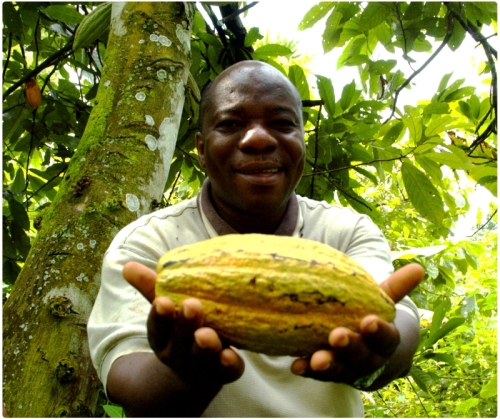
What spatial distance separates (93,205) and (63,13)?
1178mm

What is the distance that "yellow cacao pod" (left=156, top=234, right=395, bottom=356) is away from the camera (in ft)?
2.72

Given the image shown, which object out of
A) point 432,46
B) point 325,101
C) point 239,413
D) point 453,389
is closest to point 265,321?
point 239,413

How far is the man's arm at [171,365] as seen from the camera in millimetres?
788

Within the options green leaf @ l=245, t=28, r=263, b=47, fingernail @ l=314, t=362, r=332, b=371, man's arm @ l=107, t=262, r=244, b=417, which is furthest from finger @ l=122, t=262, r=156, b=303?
green leaf @ l=245, t=28, r=263, b=47

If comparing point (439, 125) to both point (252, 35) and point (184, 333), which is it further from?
point (184, 333)

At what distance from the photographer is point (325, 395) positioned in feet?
4.04

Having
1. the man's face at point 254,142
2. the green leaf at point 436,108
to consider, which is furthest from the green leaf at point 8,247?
the green leaf at point 436,108

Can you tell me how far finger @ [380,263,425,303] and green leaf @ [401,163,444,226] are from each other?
124 cm

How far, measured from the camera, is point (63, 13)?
2152 mm

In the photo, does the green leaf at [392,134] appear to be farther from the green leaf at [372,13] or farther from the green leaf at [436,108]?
the green leaf at [372,13]

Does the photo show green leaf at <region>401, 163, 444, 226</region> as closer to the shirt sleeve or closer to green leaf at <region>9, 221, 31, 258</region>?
the shirt sleeve

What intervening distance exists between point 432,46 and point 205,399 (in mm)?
2420

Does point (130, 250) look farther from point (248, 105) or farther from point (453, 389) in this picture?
point (453, 389)

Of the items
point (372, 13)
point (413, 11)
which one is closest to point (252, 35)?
point (372, 13)
